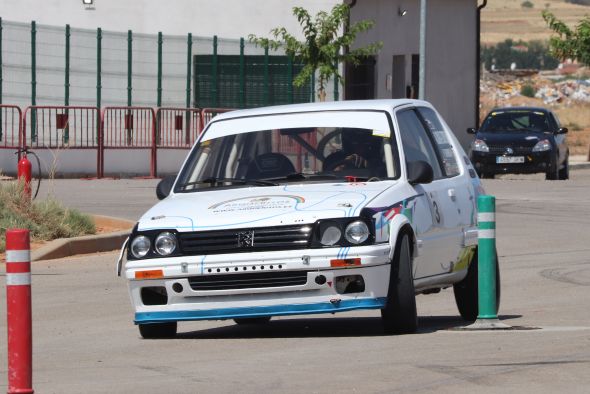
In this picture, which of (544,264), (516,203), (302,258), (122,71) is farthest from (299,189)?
(122,71)

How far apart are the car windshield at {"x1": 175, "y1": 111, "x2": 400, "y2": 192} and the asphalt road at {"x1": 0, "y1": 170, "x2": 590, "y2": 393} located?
1.08m

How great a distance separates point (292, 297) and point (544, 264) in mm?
6874

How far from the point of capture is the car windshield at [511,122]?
116ft

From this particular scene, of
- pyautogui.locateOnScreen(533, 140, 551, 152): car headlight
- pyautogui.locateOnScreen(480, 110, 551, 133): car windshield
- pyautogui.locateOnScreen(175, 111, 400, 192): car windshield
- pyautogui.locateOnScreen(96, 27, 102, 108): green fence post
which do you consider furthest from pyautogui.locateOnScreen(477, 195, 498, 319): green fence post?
pyautogui.locateOnScreen(96, 27, 102, 108): green fence post

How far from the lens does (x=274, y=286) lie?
1047 cm

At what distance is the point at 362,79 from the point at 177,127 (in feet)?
30.9

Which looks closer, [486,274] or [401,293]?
[401,293]

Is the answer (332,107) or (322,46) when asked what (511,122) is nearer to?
(322,46)

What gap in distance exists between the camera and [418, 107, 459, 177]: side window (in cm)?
1243

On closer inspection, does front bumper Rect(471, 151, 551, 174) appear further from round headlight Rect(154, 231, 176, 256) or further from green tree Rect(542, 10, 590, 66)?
round headlight Rect(154, 231, 176, 256)

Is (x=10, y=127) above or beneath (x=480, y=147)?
above

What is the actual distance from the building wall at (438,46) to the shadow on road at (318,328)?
101 ft

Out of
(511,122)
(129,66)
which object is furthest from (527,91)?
(129,66)

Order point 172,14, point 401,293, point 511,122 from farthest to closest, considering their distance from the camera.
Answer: point 172,14 < point 511,122 < point 401,293
